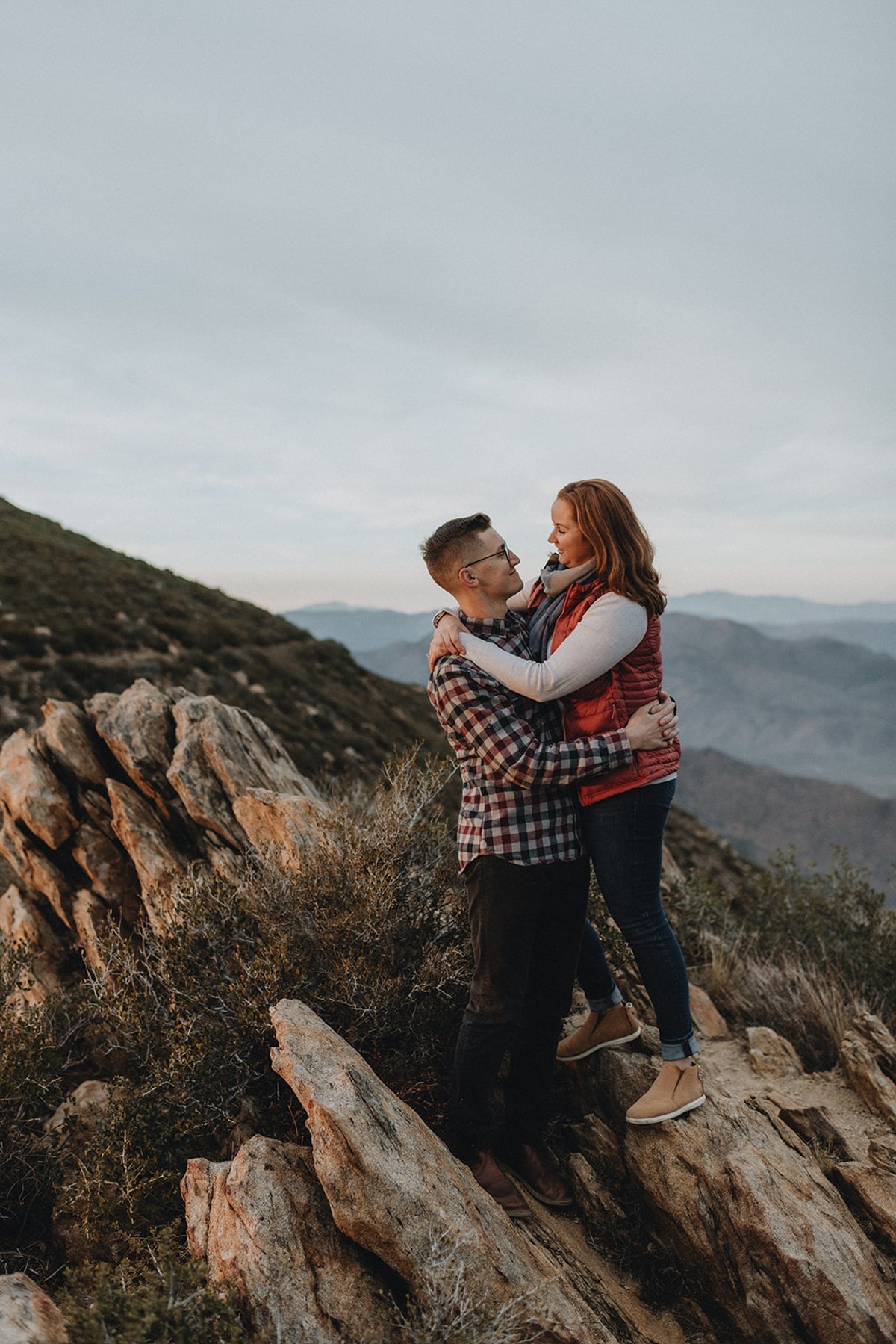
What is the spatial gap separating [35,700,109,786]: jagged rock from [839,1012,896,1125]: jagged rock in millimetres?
6360

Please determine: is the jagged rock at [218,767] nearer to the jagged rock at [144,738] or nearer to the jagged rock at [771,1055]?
the jagged rock at [144,738]

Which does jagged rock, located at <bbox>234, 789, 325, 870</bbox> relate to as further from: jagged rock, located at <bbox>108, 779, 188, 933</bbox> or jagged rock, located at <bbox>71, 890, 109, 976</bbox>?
jagged rock, located at <bbox>71, 890, 109, 976</bbox>

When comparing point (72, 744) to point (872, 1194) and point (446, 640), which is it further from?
point (872, 1194)

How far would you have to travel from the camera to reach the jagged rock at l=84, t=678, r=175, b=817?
7070 mm

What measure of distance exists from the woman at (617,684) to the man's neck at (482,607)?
99 mm

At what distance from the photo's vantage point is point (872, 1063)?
16.4 ft

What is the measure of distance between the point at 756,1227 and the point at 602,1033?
3.83 feet

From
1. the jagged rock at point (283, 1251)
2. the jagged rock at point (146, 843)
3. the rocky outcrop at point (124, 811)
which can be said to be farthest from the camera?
the rocky outcrop at point (124, 811)

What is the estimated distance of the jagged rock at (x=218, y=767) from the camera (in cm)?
666

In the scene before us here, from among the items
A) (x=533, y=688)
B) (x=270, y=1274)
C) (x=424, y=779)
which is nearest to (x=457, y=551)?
(x=533, y=688)

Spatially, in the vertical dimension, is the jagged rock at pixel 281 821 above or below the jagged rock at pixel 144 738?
below

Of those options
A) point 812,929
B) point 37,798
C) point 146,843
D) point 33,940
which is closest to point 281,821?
point 146,843

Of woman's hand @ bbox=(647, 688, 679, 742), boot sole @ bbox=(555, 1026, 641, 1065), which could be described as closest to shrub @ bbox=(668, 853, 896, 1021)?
boot sole @ bbox=(555, 1026, 641, 1065)

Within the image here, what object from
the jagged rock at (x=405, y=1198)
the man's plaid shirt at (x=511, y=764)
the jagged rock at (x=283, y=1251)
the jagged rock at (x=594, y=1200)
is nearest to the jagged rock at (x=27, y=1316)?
the jagged rock at (x=283, y=1251)
